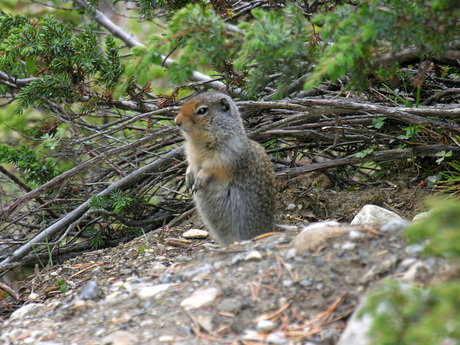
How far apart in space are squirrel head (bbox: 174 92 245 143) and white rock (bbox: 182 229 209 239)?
936 millimetres

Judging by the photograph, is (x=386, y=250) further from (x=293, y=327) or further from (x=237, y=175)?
(x=237, y=175)

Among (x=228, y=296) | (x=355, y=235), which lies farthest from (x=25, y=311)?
(x=355, y=235)

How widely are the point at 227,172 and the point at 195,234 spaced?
0.78 m

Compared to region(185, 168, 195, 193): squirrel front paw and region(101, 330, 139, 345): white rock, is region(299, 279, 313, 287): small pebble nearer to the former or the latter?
region(101, 330, 139, 345): white rock

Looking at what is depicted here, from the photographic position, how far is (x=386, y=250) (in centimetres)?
254

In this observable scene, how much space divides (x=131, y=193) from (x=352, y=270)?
9.47 ft

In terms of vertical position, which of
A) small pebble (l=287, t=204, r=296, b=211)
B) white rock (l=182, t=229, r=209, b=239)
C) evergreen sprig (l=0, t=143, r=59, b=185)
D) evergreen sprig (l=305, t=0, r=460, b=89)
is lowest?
small pebble (l=287, t=204, r=296, b=211)

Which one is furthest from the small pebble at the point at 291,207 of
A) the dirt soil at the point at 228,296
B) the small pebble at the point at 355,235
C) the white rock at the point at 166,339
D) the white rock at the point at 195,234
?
the white rock at the point at 166,339

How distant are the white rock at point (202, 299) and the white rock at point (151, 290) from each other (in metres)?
0.26

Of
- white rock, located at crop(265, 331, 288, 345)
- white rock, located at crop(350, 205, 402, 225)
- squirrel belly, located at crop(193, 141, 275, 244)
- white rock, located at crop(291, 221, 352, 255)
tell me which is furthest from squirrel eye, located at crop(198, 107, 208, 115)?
white rock, located at crop(265, 331, 288, 345)

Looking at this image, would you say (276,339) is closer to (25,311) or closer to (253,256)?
(253,256)

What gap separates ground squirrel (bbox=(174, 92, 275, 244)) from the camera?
161 inches

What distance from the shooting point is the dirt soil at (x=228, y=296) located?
2.30m

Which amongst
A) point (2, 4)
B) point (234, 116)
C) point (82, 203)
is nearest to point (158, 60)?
point (234, 116)
